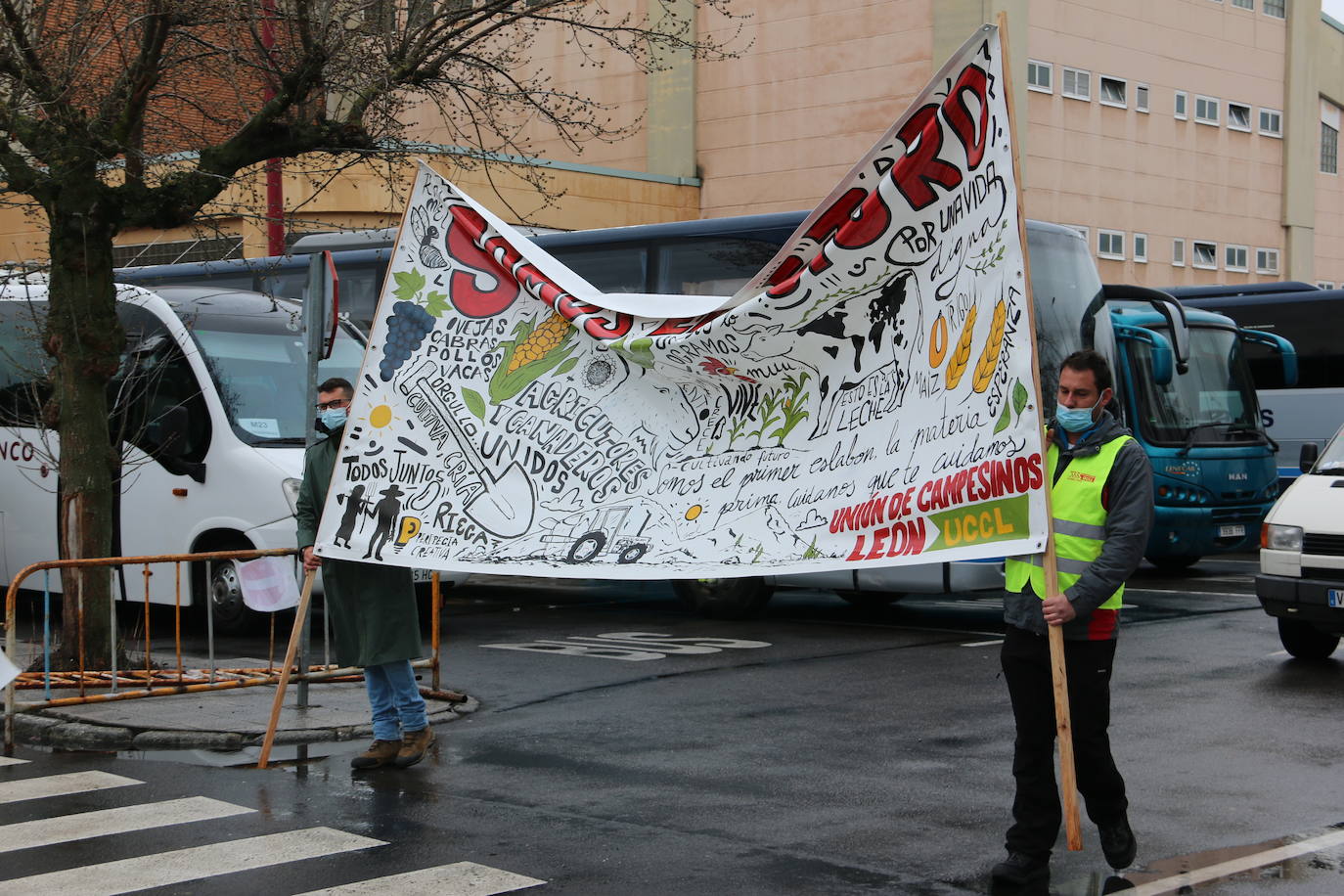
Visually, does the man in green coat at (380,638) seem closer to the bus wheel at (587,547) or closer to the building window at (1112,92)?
the bus wheel at (587,547)

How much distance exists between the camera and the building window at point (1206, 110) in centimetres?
4319

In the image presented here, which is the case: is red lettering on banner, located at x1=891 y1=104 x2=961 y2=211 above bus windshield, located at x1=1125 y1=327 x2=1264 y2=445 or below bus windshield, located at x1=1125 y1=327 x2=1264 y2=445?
above

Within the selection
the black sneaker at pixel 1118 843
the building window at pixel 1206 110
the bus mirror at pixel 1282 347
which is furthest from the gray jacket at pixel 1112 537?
the building window at pixel 1206 110

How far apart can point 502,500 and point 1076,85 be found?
112ft

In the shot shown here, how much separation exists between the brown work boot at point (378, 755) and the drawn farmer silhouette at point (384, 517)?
965 mm

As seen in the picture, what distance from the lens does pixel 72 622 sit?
11008 mm

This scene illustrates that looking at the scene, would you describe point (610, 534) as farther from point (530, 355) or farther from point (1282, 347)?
point (1282, 347)

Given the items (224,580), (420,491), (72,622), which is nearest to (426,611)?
(224,580)

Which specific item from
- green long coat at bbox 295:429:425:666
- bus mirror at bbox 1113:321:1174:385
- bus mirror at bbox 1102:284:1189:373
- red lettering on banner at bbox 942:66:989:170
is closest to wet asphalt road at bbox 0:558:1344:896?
green long coat at bbox 295:429:425:666

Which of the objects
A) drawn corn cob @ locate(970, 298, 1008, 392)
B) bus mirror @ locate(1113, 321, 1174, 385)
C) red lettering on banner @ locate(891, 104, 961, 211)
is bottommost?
drawn corn cob @ locate(970, 298, 1008, 392)

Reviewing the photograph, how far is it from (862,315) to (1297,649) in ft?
20.8

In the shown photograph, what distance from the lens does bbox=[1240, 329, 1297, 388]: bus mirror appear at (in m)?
22.4

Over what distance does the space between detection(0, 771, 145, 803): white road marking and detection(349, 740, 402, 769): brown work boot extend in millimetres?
1048

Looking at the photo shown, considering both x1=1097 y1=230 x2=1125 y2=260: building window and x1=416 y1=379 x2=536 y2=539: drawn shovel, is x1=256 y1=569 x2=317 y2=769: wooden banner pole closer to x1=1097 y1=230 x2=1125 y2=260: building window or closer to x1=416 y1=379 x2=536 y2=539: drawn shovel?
A: x1=416 y1=379 x2=536 y2=539: drawn shovel
